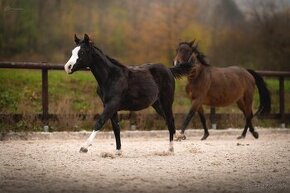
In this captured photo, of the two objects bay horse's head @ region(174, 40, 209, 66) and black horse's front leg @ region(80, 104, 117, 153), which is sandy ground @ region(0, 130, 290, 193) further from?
bay horse's head @ region(174, 40, 209, 66)

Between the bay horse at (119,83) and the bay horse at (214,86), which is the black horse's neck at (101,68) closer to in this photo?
the bay horse at (119,83)

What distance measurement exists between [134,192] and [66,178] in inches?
43.0

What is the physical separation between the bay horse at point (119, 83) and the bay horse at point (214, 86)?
3.12 metres

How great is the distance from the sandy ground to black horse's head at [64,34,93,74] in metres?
1.33

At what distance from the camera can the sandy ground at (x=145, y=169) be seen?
6555mm

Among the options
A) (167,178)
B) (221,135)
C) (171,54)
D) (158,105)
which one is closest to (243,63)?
(171,54)

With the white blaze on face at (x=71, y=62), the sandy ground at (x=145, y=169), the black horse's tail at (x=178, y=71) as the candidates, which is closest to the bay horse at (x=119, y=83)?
the white blaze on face at (x=71, y=62)

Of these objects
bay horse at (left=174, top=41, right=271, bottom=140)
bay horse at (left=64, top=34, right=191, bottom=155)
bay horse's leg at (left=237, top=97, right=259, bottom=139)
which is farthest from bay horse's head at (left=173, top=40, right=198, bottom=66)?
bay horse at (left=64, top=34, right=191, bottom=155)

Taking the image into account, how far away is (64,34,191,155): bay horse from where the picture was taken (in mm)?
9406

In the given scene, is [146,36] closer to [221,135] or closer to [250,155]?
[221,135]

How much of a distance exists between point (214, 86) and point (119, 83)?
5428 mm

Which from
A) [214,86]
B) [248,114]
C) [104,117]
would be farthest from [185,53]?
[104,117]

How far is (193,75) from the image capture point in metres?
14.2

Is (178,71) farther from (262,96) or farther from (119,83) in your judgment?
(262,96)
